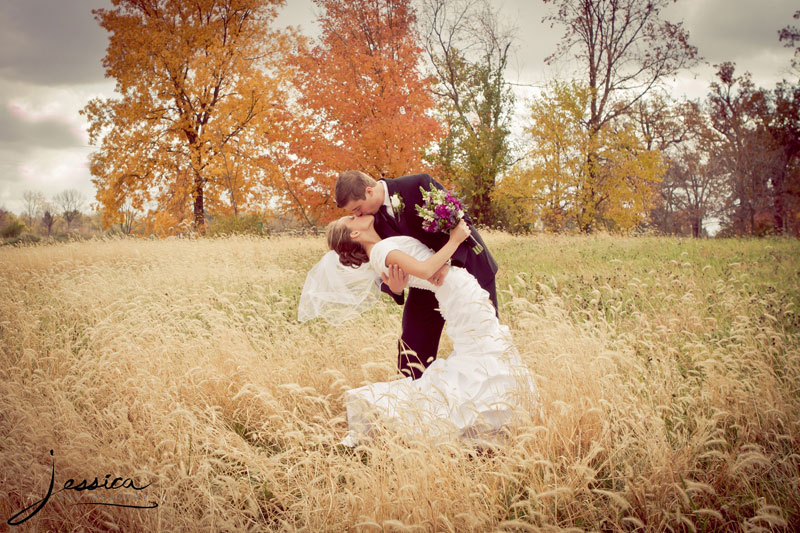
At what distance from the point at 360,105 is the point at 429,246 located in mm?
10706

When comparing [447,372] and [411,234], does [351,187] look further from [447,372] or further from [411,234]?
[447,372]

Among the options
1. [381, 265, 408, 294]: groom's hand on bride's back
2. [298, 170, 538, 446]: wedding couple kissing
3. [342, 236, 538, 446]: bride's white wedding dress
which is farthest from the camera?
[381, 265, 408, 294]: groom's hand on bride's back

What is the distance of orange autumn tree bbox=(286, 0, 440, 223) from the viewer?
511 inches

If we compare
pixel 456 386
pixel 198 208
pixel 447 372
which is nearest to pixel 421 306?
pixel 447 372

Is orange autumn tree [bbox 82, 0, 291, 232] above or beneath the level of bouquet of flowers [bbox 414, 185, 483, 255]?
above

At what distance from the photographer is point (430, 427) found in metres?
2.81

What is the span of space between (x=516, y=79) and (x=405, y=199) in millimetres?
21153

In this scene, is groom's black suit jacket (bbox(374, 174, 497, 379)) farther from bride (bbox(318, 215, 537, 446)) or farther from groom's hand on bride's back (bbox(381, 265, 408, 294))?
groom's hand on bride's back (bbox(381, 265, 408, 294))

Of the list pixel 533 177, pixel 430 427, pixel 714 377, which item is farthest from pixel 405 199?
pixel 533 177

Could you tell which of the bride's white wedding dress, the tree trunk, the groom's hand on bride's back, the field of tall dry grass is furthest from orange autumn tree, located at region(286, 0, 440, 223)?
the groom's hand on bride's back

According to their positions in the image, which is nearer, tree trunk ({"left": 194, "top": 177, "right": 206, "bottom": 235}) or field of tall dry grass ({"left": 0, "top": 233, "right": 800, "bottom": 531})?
field of tall dry grass ({"left": 0, "top": 233, "right": 800, "bottom": 531})

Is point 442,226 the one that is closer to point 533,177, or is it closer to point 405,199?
point 405,199

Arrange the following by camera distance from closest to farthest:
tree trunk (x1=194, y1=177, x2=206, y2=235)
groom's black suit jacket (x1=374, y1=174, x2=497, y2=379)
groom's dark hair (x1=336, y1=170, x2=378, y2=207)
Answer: groom's dark hair (x1=336, y1=170, x2=378, y2=207) < groom's black suit jacket (x1=374, y1=174, x2=497, y2=379) < tree trunk (x1=194, y1=177, x2=206, y2=235)

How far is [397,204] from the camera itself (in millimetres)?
3729
